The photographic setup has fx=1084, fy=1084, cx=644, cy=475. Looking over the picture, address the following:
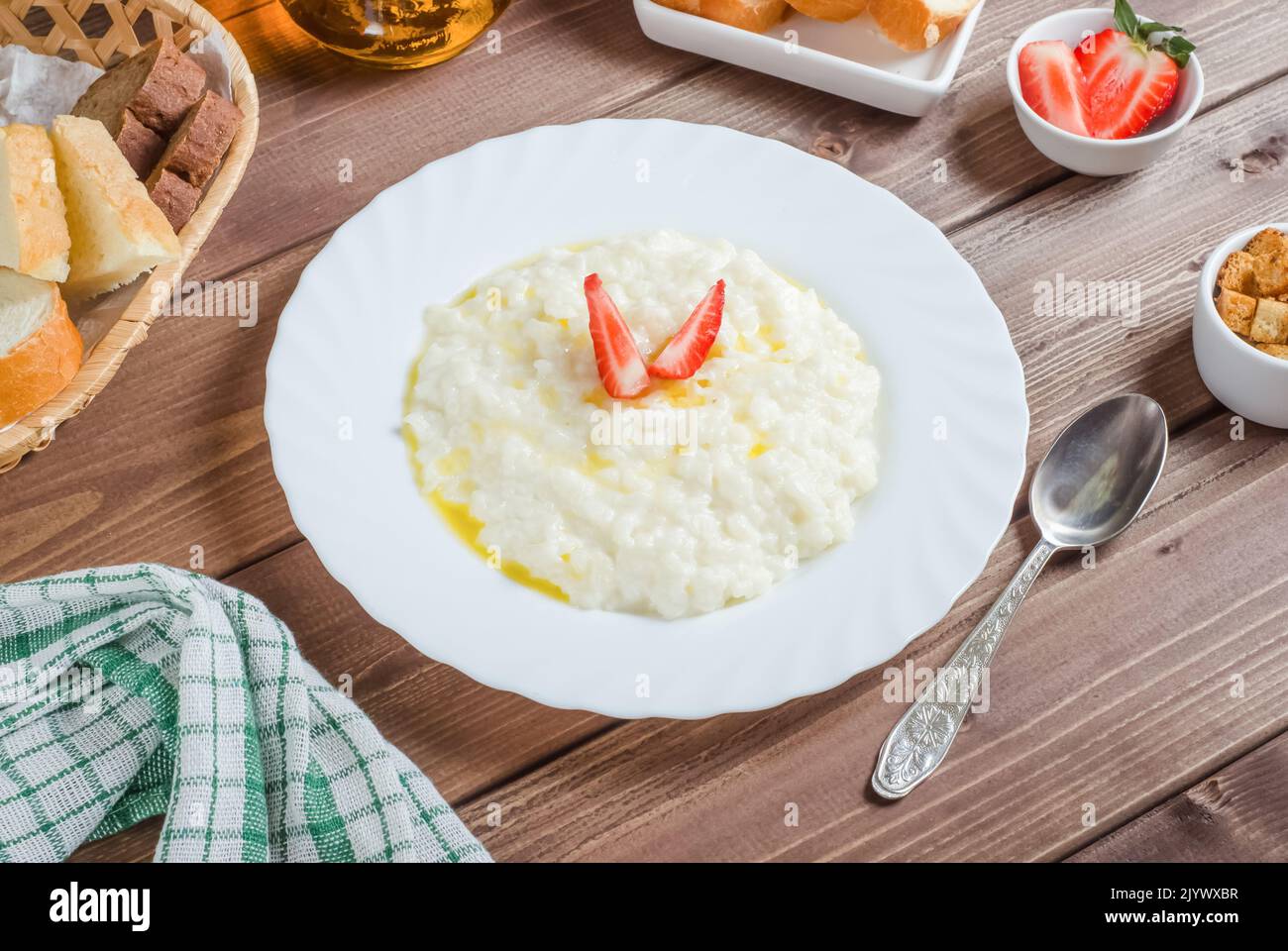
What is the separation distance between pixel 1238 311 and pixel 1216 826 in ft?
2.84

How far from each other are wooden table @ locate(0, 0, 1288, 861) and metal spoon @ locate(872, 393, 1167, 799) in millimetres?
40

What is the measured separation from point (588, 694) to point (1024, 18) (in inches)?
74.4

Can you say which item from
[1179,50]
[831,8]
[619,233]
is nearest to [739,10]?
[831,8]

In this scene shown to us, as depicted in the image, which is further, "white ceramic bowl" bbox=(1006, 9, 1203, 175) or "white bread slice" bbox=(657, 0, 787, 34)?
"white bread slice" bbox=(657, 0, 787, 34)

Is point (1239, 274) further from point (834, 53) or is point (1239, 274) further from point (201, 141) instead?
point (201, 141)

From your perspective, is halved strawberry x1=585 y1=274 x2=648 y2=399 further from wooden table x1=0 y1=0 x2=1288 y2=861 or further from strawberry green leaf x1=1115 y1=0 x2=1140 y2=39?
strawberry green leaf x1=1115 y1=0 x2=1140 y2=39

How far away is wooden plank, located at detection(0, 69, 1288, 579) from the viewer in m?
1.86

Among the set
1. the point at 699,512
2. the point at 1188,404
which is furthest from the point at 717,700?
the point at 1188,404

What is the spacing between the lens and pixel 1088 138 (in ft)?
7.04

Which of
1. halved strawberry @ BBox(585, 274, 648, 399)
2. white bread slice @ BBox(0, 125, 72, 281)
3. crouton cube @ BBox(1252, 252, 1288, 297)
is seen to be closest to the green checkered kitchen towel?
white bread slice @ BBox(0, 125, 72, 281)

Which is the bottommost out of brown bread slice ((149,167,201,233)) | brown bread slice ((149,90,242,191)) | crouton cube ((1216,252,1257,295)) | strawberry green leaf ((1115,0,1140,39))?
crouton cube ((1216,252,1257,295))

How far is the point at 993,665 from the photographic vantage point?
1713 mm

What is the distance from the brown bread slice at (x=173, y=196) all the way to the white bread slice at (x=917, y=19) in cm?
142

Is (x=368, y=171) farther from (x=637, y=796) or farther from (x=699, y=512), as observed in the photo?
(x=637, y=796)
